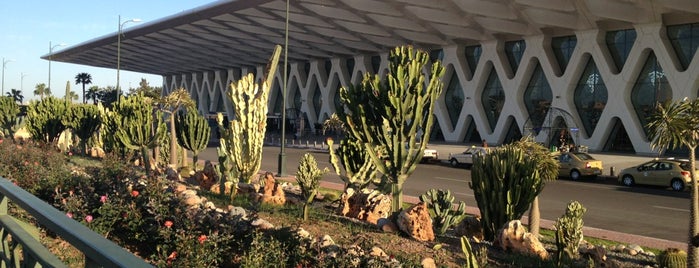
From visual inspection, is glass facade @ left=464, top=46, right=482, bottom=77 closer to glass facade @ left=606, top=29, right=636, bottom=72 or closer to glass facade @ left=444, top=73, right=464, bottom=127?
glass facade @ left=444, top=73, right=464, bottom=127

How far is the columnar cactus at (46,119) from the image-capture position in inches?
1117

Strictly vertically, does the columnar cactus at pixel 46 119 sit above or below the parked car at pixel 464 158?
above

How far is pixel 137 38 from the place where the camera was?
63.4 metres

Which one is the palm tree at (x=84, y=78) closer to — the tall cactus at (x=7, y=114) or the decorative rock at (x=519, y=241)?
the tall cactus at (x=7, y=114)

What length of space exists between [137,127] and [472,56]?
3864 cm

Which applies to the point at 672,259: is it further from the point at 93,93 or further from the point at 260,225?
the point at 93,93

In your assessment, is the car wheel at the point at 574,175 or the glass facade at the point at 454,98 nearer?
the car wheel at the point at 574,175

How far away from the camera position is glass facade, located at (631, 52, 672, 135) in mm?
39000

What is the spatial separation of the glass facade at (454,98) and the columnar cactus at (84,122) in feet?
113

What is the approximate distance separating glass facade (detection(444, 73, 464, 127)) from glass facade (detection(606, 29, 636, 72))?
15.5 meters

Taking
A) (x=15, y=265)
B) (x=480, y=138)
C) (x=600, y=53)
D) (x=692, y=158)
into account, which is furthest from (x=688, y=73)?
(x=15, y=265)

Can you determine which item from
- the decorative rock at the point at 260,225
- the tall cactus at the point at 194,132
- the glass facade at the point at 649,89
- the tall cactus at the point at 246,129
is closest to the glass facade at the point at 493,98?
the glass facade at the point at 649,89

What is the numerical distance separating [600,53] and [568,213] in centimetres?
3579

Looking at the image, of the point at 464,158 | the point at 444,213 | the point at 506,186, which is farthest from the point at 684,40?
the point at 506,186
